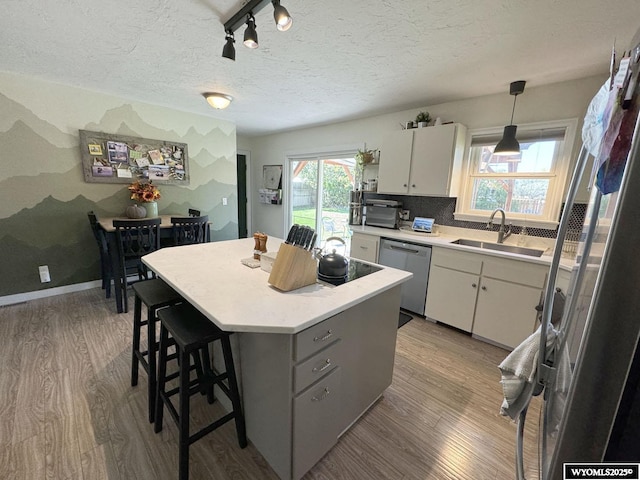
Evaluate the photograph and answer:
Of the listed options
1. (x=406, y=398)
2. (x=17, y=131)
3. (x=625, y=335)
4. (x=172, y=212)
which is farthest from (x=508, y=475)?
(x=17, y=131)

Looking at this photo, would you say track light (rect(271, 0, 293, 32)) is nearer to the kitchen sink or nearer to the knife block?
the knife block

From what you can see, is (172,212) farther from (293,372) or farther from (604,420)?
(604,420)

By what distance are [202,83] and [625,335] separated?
10.9 feet

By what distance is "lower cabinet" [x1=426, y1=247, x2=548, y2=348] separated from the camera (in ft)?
7.12

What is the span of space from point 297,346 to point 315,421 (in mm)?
445

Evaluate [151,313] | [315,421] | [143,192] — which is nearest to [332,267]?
[315,421]

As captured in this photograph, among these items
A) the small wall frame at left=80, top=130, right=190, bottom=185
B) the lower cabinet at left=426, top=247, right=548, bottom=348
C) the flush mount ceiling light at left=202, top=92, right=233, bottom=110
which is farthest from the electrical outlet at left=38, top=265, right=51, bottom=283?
the lower cabinet at left=426, top=247, right=548, bottom=348

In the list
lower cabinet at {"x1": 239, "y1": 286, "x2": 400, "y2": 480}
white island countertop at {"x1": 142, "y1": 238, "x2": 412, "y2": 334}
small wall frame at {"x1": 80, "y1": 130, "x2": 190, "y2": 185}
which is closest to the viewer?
white island countertop at {"x1": 142, "y1": 238, "x2": 412, "y2": 334}

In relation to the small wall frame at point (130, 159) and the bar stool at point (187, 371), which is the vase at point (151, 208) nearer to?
the small wall frame at point (130, 159)

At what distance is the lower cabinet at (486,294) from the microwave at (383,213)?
777 millimetres

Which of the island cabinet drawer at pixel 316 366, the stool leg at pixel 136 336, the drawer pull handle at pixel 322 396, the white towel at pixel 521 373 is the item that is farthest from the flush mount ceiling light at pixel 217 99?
the white towel at pixel 521 373

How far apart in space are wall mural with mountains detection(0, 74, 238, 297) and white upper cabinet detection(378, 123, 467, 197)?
301 centimetres

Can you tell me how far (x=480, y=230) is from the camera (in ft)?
9.27

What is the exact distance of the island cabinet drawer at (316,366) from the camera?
1089 mm
